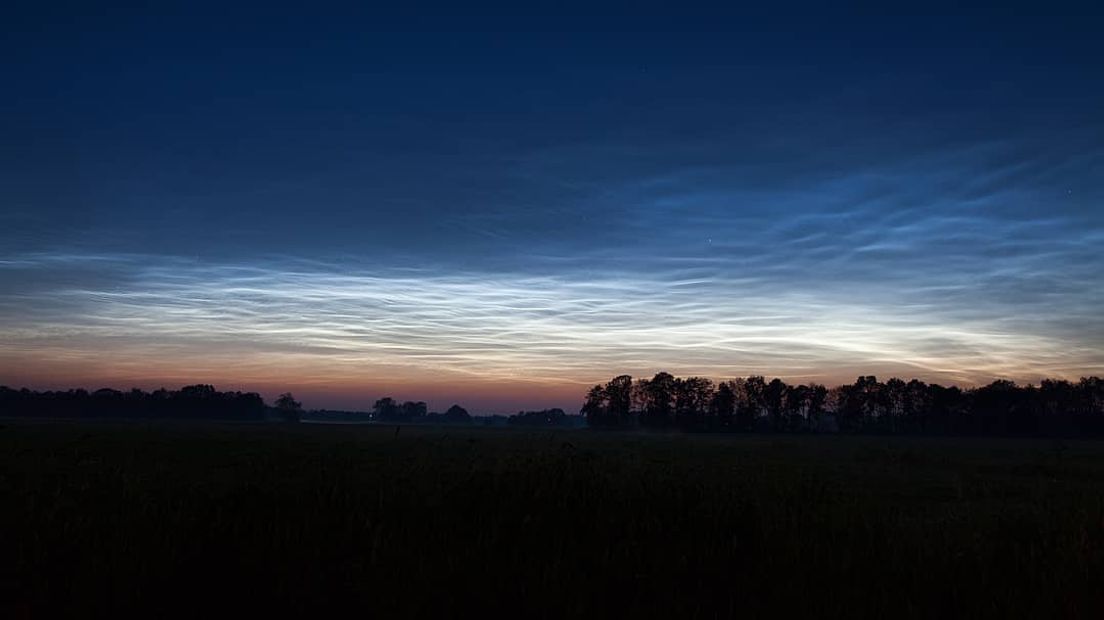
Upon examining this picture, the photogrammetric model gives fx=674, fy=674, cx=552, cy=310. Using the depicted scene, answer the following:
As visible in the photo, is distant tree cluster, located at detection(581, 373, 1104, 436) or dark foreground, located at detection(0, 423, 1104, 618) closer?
dark foreground, located at detection(0, 423, 1104, 618)

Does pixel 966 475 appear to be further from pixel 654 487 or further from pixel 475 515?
pixel 475 515

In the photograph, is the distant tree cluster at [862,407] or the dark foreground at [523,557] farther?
the distant tree cluster at [862,407]

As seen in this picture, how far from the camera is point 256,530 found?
671 centimetres

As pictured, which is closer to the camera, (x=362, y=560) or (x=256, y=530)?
(x=362, y=560)

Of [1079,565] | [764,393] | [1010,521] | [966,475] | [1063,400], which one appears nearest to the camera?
[1079,565]

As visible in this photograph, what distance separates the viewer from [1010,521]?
33.7ft

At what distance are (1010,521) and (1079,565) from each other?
13.5ft

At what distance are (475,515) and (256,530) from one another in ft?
7.57

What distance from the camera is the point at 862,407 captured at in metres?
159

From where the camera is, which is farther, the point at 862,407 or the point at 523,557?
the point at 862,407

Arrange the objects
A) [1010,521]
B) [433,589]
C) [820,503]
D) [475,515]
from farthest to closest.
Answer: [820,503] < [1010,521] < [475,515] < [433,589]

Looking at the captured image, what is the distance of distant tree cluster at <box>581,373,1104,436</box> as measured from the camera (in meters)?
133

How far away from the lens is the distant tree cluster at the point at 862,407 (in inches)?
5236

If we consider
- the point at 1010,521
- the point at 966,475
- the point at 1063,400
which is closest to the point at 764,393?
the point at 1063,400
